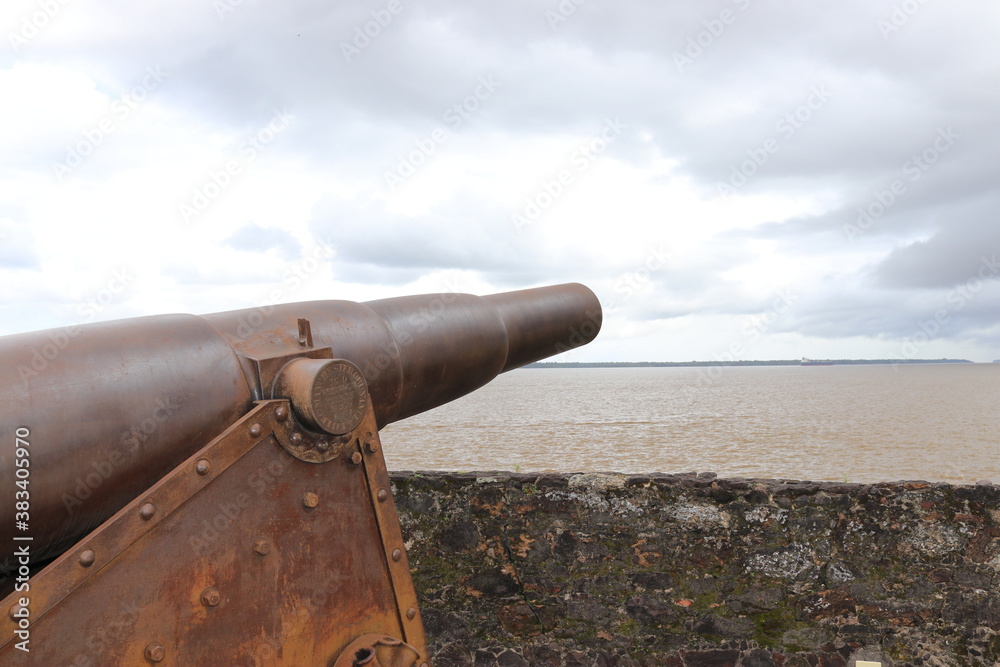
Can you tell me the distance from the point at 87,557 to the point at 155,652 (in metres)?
0.27

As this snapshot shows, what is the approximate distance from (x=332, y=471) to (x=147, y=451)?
0.45m

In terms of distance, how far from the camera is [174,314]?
6.99 feet

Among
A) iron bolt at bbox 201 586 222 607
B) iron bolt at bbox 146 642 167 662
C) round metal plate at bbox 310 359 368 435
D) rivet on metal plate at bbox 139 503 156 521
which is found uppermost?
round metal plate at bbox 310 359 368 435

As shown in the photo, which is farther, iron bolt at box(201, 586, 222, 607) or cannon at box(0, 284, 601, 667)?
iron bolt at box(201, 586, 222, 607)

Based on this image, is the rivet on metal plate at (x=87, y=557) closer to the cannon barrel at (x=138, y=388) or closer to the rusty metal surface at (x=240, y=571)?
the rusty metal surface at (x=240, y=571)

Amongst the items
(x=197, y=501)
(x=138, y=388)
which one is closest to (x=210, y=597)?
(x=197, y=501)

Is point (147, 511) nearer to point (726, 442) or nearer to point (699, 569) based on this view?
point (699, 569)

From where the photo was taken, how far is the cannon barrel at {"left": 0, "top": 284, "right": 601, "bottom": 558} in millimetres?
1667

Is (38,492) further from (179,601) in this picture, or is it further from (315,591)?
(315,591)

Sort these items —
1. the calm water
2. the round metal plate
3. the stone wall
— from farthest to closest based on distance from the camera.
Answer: the calm water < the stone wall < the round metal plate

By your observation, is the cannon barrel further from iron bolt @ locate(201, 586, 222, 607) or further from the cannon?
iron bolt @ locate(201, 586, 222, 607)

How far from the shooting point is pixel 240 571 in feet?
6.06

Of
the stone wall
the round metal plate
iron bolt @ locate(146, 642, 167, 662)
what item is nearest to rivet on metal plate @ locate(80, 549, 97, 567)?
iron bolt @ locate(146, 642, 167, 662)

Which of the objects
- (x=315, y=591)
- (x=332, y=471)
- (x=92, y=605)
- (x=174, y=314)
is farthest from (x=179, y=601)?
(x=174, y=314)
